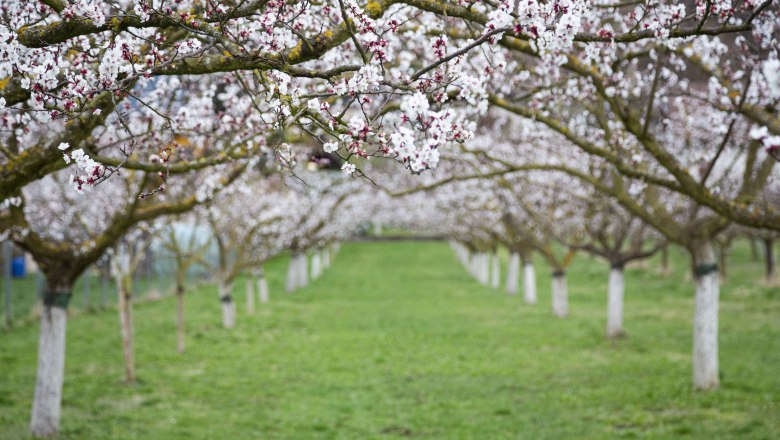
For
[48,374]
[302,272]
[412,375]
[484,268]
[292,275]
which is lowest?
[412,375]

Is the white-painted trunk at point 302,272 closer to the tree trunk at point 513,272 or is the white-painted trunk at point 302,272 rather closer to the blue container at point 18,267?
the tree trunk at point 513,272

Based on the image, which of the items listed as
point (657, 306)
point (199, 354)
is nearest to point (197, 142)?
point (199, 354)

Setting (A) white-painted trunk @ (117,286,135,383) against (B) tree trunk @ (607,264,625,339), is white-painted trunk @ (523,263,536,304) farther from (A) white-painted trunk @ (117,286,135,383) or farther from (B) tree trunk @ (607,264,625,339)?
(A) white-painted trunk @ (117,286,135,383)

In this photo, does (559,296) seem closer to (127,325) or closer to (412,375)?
(412,375)

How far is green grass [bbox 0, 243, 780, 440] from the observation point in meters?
12.2

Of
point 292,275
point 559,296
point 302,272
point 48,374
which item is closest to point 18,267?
point 292,275

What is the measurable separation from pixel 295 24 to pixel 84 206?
646 inches

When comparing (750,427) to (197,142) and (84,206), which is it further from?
(84,206)

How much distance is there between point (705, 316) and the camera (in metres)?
13.6

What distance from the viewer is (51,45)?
570 cm

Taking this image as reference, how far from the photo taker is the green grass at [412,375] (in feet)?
40.0

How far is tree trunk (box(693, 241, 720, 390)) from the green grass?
0.38 meters

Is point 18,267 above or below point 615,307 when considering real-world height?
above

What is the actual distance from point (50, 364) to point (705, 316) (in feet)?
34.6
